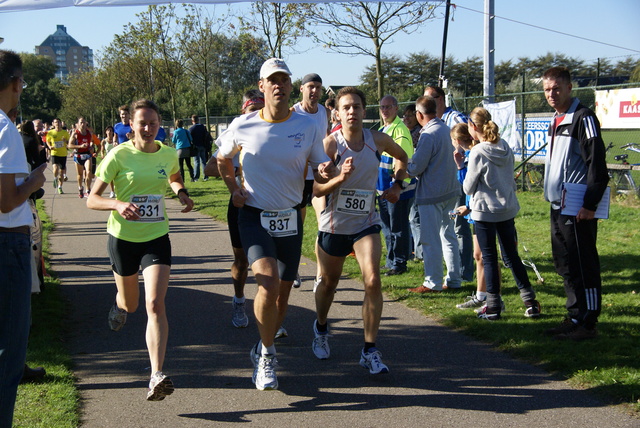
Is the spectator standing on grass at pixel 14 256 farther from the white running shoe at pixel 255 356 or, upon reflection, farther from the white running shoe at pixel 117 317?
the white running shoe at pixel 117 317

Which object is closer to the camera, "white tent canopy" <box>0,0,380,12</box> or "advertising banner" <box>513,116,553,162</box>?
"white tent canopy" <box>0,0,380,12</box>

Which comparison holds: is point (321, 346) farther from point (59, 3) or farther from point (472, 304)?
point (59, 3)

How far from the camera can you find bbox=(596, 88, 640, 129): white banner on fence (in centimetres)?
1361

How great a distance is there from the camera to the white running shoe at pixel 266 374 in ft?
15.9

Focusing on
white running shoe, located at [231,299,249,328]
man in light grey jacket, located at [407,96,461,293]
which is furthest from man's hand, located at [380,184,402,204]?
man in light grey jacket, located at [407,96,461,293]

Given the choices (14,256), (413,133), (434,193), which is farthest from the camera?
(413,133)

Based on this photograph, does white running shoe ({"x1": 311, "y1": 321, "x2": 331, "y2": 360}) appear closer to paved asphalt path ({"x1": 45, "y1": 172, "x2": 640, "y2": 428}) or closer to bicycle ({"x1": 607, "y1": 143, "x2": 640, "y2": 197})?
paved asphalt path ({"x1": 45, "y1": 172, "x2": 640, "y2": 428})

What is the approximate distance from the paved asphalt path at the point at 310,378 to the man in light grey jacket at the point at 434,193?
72 centimetres

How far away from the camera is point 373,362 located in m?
5.17

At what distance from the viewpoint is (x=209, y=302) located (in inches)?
299

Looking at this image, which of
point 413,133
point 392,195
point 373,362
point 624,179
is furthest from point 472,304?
point 624,179

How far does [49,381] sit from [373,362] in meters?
2.34

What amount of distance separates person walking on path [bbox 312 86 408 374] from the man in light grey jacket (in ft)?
6.73

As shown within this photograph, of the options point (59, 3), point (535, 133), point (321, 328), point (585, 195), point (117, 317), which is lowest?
point (321, 328)
